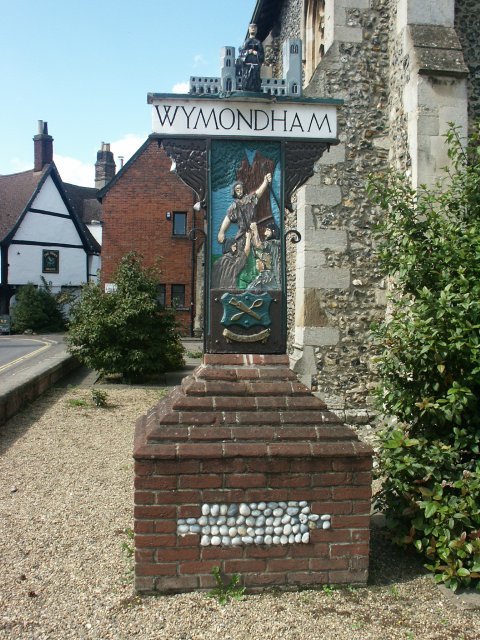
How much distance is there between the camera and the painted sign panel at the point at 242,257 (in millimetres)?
3818

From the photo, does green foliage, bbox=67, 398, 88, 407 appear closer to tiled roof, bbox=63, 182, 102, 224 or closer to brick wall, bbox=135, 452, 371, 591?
brick wall, bbox=135, 452, 371, 591

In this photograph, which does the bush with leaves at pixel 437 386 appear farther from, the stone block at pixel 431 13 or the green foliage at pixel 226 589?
the stone block at pixel 431 13

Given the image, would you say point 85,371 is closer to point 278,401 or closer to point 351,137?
point 351,137

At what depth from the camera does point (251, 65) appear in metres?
3.86

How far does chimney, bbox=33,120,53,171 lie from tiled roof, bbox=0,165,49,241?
490 mm

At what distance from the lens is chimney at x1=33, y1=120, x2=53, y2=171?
34.8 metres

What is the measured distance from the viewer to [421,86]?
7.12 m

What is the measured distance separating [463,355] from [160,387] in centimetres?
943

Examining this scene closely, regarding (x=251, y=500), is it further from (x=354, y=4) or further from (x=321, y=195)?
(x=354, y=4)

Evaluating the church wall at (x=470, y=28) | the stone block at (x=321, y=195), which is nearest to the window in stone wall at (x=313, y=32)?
the church wall at (x=470, y=28)

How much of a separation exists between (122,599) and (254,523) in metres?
0.84

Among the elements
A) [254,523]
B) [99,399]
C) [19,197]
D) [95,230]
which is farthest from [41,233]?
[254,523]

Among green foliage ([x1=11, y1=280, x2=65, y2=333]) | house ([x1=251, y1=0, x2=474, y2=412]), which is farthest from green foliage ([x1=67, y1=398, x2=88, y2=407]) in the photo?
green foliage ([x1=11, y1=280, x2=65, y2=333])

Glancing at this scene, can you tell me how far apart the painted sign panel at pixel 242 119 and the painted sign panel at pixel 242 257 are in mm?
109
